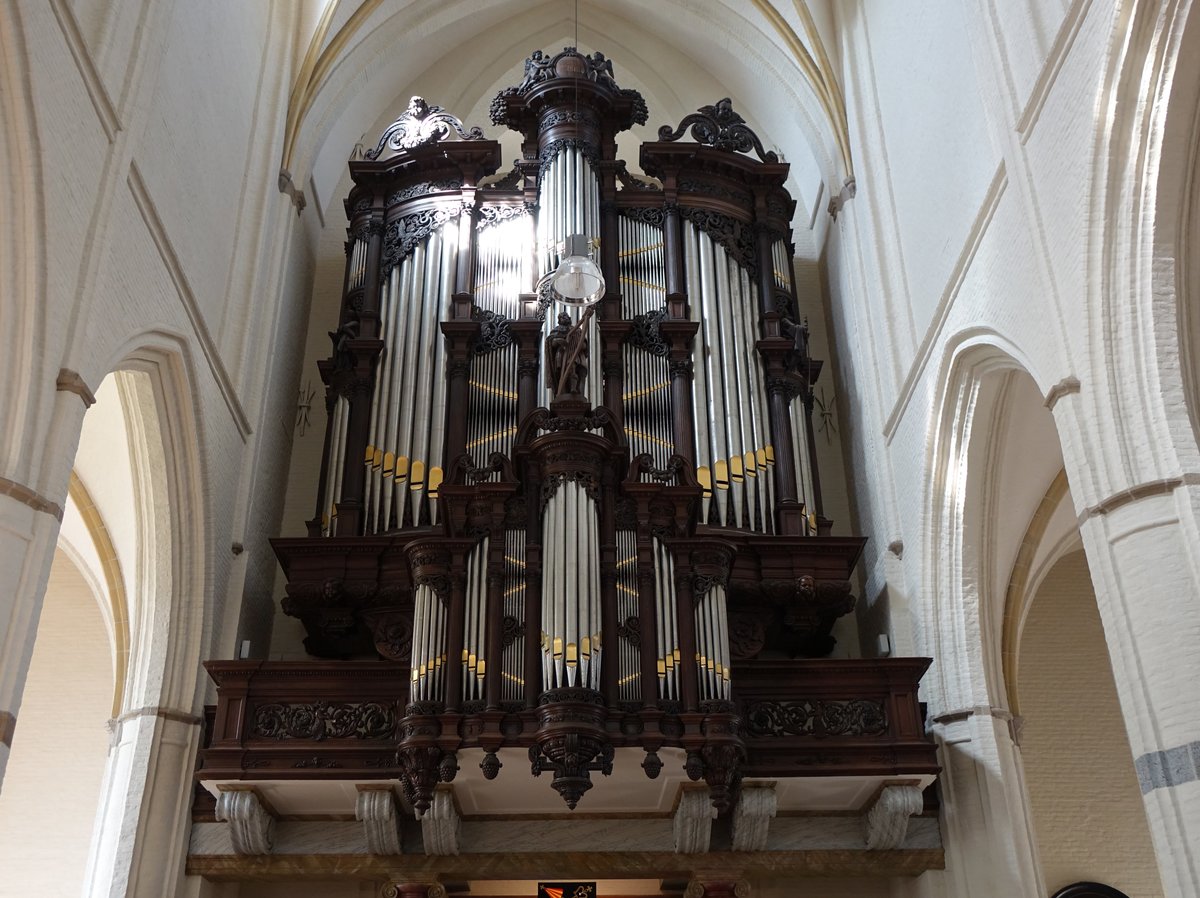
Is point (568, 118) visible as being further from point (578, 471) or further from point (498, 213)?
point (578, 471)

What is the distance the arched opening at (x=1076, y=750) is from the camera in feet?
46.0

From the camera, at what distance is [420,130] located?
14289 millimetres

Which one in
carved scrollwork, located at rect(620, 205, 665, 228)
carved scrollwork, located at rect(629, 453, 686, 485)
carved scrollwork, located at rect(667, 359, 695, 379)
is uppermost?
carved scrollwork, located at rect(620, 205, 665, 228)

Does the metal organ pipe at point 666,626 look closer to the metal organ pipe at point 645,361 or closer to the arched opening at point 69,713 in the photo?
the metal organ pipe at point 645,361

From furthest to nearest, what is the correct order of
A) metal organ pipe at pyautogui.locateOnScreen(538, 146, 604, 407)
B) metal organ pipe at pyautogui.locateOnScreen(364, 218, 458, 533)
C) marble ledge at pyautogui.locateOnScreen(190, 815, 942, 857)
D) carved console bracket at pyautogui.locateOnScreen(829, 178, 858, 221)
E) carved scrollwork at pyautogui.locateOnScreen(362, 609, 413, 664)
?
carved console bracket at pyautogui.locateOnScreen(829, 178, 858, 221) < metal organ pipe at pyautogui.locateOnScreen(538, 146, 604, 407) < metal organ pipe at pyautogui.locateOnScreen(364, 218, 458, 533) < carved scrollwork at pyautogui.locateOnScreen(362, 609, 413, 664) < marble ledge at pyautogui.locateOnScreen(190, 815, 942, 857)

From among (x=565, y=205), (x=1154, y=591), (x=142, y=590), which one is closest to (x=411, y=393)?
(x=565, y=205)

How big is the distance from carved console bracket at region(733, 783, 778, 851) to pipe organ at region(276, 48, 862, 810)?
57cm

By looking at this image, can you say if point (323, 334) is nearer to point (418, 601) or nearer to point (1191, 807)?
point (418, 601)

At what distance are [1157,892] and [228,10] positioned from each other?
502 inches

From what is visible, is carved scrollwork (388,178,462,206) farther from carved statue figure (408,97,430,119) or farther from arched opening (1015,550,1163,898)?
arched opening (1015,550,1163,898)

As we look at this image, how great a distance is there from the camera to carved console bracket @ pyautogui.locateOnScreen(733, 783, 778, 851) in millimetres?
9930

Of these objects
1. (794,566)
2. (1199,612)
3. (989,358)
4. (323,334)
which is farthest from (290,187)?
(1199,612)

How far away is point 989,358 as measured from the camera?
994cm

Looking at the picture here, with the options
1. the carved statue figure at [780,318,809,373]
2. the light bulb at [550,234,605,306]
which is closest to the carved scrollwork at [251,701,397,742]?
the light bulb at [550,234,605,306]
